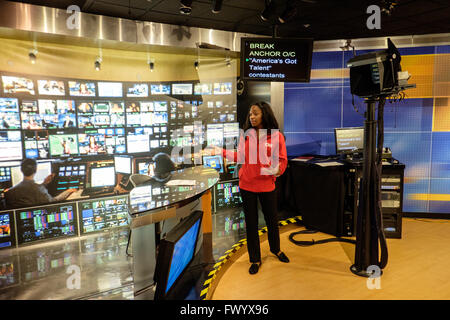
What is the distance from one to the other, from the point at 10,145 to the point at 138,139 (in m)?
1.79

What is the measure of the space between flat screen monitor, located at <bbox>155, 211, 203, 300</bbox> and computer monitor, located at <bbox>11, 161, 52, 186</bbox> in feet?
10.8

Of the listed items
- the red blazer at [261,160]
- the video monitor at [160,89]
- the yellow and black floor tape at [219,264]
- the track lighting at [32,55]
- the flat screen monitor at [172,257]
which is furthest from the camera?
the video monitor at [160,89]

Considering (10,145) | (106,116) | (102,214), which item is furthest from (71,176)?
(106,116)

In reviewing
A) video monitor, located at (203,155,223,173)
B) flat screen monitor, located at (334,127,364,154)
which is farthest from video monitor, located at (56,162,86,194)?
flat screen monitor, located at (334,127,364,154)

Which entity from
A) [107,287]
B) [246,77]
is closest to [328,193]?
[246,77]

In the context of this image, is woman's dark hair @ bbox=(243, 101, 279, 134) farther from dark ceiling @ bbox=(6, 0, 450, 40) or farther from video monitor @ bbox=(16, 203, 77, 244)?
video monitor @ bbox=(16, 203, 77, 244)

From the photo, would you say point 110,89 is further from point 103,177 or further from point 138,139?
point 103,177

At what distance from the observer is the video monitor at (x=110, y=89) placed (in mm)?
5002

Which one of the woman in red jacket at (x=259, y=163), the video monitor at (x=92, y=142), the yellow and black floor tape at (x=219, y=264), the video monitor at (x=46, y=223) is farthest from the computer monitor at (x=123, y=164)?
the woman in red jacket at (x=259, y=163)

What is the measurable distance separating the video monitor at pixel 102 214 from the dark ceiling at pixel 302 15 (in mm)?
2742

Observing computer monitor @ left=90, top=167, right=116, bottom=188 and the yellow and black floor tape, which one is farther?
computer monitor @ left=90, top=167, right=116, bottom=188

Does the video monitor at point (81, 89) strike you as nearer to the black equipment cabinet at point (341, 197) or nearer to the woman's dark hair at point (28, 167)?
the woman's dark hair at point (28, 167)

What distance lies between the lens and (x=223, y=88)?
232 inches

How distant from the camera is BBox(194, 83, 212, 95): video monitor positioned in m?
5.71
